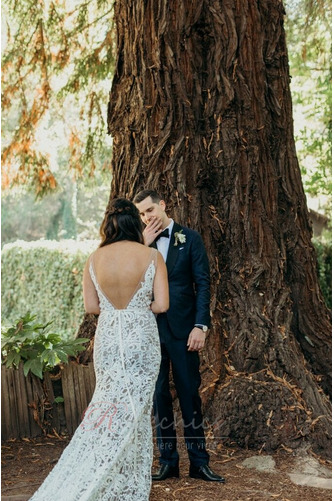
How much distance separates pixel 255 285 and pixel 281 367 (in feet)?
2.43

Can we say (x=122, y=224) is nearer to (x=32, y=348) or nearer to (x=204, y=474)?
(x=204, y=474)

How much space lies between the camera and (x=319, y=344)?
688 centimetres

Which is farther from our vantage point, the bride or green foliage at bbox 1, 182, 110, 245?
green foliage at bbox 1, 182, 110, 245

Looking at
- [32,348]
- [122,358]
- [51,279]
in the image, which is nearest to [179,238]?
[122,358]

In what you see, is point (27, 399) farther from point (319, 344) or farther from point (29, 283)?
point (29, 283)

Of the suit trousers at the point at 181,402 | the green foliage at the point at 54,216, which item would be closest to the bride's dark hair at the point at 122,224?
the suit trousers at the point at 181,402

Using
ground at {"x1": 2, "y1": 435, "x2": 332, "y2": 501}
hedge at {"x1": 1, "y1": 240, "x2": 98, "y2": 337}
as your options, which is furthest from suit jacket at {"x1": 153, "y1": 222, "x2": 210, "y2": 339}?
hedge at {"x1": 1, "y1": 240, "x2": 98, "y2": 337}

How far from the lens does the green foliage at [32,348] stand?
617 cm

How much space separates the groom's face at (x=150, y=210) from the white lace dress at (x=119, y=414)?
80 cm

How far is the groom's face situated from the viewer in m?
5.05

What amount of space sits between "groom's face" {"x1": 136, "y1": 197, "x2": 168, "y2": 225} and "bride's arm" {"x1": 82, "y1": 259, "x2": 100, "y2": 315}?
788mm

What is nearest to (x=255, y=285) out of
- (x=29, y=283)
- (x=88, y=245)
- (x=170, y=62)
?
(x=170, y=62)

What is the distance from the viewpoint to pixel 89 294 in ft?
14.6

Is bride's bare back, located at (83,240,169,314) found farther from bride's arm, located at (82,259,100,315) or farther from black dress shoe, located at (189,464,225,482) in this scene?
black dress shoe, located at (189,464,225,482)
